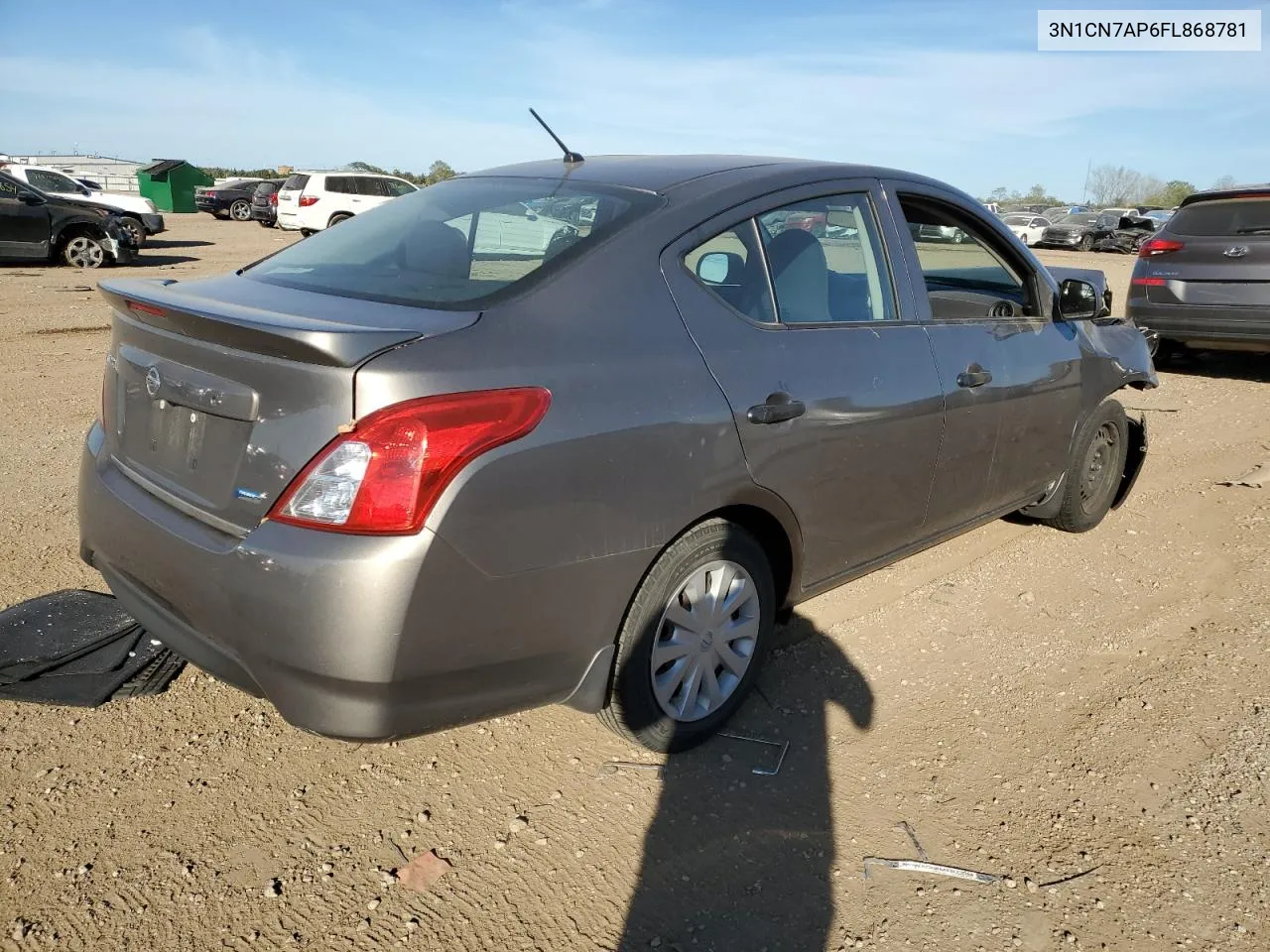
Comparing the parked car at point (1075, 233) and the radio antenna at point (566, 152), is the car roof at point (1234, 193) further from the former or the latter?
the parked car at point (1075, 233)

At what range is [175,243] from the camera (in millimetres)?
22938

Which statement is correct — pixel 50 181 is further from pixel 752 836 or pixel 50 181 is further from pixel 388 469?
pixel 752 836

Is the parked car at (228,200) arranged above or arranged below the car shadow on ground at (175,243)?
above

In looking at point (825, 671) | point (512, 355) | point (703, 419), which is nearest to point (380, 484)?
point (512, 355)

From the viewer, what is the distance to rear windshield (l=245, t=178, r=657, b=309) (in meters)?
2.57

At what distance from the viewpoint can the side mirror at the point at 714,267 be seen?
109 inches

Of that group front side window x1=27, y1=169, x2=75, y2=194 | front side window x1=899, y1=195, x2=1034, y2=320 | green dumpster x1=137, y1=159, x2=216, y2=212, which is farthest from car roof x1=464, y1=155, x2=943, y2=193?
green dumpster x1=137, y1=159, x2=216, y2=212

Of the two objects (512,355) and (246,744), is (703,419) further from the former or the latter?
(246,744)

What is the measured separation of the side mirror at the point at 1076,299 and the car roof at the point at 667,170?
3.45 feet

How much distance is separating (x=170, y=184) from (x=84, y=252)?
28684mm

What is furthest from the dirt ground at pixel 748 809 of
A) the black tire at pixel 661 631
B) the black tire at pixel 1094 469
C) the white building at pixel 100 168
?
the white building at pixel 100 168

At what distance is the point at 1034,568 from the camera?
454 centimetres

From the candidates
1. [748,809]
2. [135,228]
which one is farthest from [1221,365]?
[135,228]

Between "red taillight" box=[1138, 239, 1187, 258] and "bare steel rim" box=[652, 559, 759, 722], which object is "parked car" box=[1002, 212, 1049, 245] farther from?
"bare steel rim" box=[652, 559, 759, 722]
